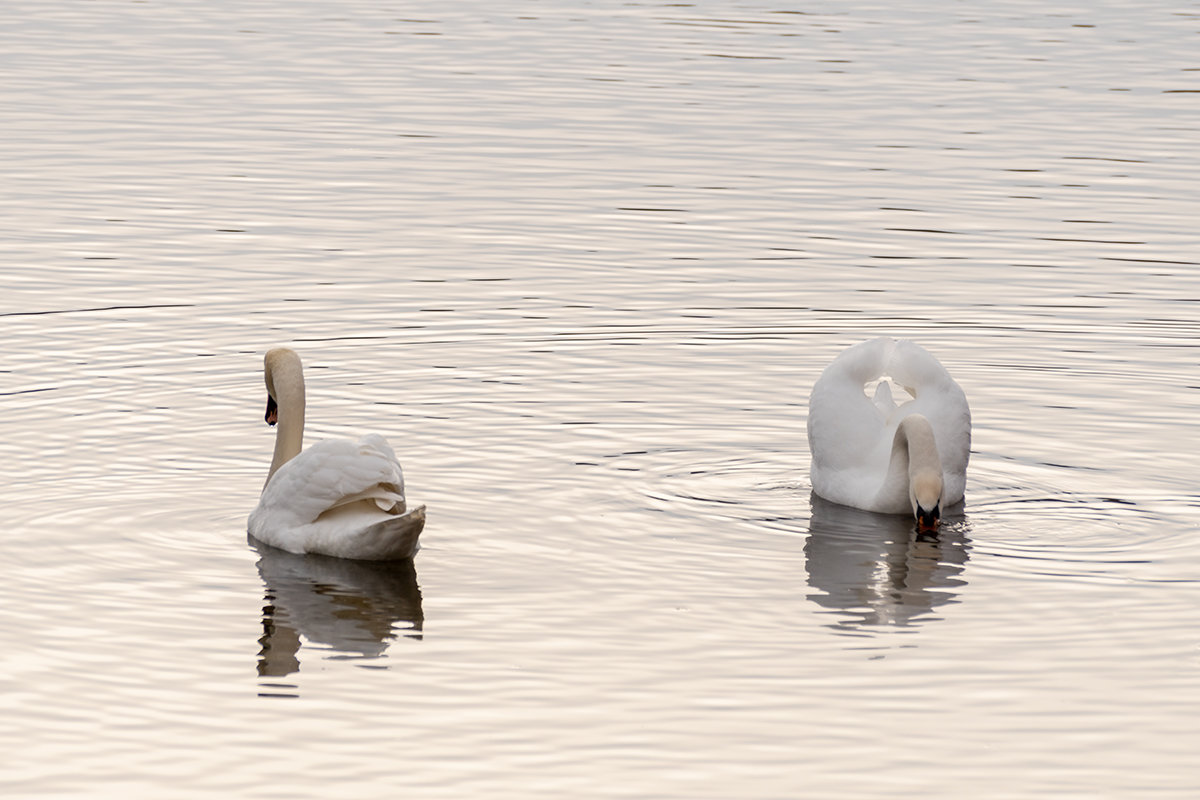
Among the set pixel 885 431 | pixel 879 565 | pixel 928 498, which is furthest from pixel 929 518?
pixel 885 431

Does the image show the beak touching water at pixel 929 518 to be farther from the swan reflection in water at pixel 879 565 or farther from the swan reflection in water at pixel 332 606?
the swan reflection in water at pixel 332 606

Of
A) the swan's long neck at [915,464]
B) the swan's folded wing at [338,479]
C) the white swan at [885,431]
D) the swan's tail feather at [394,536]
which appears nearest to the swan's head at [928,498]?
the swan's long neck at [915,464]

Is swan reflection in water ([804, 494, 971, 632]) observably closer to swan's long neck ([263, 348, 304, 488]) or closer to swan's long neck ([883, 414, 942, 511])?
swan's long neck ([883, 414, 942, 511])

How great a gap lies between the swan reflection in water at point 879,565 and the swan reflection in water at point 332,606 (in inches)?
92.3

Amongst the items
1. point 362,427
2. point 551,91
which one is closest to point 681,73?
point 551,91

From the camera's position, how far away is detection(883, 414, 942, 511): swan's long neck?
14.0 meters

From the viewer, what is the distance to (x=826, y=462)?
49.4 feet

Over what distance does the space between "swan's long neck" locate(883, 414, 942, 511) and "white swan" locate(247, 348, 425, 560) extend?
10.3 ft

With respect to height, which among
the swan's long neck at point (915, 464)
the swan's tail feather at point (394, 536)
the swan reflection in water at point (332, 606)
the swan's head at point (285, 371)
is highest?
the swan's head at point (285, 371)

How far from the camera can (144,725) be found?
10.5m

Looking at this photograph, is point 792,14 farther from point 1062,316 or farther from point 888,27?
point 1062,316

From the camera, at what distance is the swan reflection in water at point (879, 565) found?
12.7 metres

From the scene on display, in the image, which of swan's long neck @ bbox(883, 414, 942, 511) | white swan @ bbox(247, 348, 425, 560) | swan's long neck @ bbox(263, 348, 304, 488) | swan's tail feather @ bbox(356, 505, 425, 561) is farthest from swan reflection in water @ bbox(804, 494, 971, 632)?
swan's long neck @ bbox(263, 348, 304, 488)

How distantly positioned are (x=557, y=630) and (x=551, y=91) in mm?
22821
